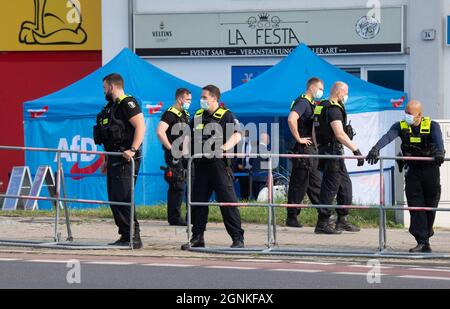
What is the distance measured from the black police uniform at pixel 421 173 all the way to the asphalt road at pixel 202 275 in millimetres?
948

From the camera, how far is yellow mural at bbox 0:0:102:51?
86.5 feet

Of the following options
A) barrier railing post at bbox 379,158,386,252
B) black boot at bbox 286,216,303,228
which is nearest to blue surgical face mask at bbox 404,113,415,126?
barrier railing post at bbox 379,158,386,252

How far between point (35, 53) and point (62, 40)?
888mm

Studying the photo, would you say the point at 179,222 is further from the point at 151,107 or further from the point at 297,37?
the point at 297,37

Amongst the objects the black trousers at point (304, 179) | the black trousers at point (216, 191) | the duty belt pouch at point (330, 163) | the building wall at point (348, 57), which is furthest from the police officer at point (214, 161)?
the building wall at point (348, 57)

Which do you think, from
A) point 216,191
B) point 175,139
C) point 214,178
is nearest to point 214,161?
point 214,178

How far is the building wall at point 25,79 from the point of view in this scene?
26.6 m

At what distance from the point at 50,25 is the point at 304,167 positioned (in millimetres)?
12771

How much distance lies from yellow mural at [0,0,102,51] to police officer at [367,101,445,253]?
14.4 metres

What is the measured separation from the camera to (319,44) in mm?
23984

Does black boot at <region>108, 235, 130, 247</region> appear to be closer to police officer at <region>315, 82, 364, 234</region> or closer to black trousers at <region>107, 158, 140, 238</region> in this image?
black trousers at <region>107, 158, 140, 238</region>

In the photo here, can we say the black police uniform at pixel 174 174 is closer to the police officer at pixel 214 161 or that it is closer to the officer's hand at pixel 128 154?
the police officer at pixel 214 161

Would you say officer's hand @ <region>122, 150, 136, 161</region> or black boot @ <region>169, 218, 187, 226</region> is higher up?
officer's hand @ <region>122, 150, 136, 161</region>

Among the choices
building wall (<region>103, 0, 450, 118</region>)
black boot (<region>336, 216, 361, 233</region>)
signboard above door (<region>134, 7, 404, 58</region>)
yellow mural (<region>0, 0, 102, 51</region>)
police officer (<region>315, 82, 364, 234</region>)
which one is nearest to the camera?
police officer (<region>315, 82, 364, 234</region>)
